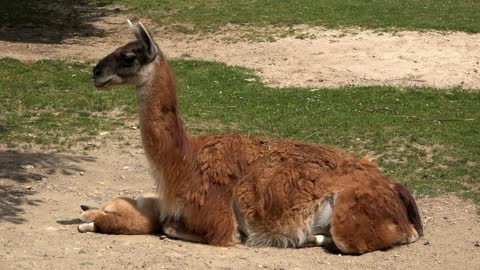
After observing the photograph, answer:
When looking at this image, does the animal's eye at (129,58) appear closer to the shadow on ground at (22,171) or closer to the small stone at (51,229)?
the small stone at (51,229)

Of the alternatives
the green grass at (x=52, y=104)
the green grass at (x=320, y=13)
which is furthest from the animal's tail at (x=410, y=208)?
the green grass at (x=320, y=13)

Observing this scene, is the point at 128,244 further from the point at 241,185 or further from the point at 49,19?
the point at 49,19

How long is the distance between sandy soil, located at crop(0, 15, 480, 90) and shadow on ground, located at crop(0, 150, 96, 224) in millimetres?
5597

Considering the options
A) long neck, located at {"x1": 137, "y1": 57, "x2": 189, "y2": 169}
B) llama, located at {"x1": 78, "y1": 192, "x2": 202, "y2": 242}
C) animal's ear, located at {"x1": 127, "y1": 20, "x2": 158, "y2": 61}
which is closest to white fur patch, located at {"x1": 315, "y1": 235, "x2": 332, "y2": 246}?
llama, located at {"x1": 78, "y1": 192, "x2": 202, "y2": 242}

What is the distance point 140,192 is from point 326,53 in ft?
28.7

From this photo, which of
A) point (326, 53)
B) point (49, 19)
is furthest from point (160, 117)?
point (49, 19)

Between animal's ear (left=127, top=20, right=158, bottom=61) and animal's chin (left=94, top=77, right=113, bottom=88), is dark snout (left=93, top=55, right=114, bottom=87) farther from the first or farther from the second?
animal's ear (left=127, top=20, right=158, bottom=61)

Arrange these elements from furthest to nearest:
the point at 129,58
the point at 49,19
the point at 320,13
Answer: the point at 49,19 → the point at 320,13 → the point at 129,58

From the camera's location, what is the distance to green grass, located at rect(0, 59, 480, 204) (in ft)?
35.0

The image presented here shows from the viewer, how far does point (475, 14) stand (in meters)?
21.7

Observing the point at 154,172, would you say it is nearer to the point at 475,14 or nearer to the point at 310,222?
the point at 310,222

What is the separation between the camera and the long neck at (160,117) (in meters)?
7.77

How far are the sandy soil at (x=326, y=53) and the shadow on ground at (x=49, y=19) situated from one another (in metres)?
0.37

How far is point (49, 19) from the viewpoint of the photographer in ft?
72.4
